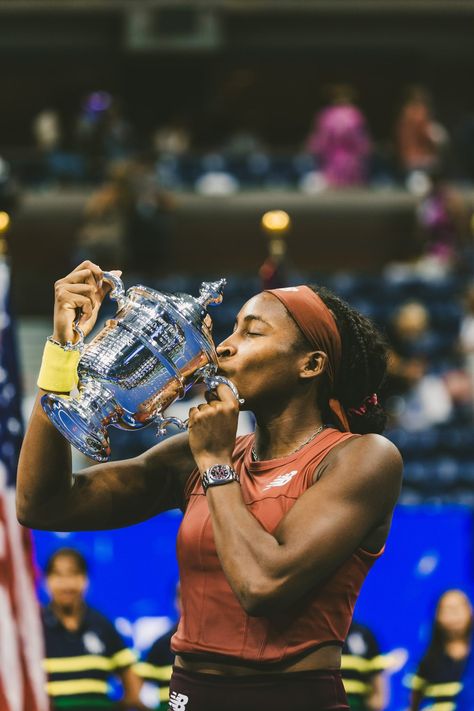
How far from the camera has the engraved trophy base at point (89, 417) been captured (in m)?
2.23

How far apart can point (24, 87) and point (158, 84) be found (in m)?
1.68

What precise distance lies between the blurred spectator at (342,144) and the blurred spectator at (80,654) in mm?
7202

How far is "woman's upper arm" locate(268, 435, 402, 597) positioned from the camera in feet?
6.96

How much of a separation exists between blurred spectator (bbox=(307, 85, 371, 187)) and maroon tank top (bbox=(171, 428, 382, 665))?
29.9 ft

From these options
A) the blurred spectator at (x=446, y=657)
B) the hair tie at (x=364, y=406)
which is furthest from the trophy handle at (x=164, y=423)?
the blurred spectator at (x=446, y=657)

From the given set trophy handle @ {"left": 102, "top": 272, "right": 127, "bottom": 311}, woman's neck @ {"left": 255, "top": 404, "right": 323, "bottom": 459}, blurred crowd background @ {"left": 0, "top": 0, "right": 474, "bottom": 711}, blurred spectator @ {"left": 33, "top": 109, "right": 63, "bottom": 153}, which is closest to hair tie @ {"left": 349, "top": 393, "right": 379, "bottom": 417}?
woman's neck @ {"left": 255, "top": 404, "right": 323, "bottom": 459}

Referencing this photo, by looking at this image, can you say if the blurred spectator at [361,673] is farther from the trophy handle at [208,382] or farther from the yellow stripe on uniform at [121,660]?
the trophy handle at [208,382]

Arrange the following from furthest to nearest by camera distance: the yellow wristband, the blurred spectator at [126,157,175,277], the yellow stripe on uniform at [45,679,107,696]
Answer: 1. the blurred spectator at [126,157,175,277]
2. the yellow stripe on uniform at [45,679,107,696]
3. the yellow wristband

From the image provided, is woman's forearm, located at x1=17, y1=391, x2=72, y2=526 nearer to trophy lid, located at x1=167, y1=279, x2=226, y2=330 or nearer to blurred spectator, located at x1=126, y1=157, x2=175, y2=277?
trophy lid, located at x1=167, y1=279, x2=226, y2=330

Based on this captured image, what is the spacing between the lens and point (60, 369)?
234 centimetres

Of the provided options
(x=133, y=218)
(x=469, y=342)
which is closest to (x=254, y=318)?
(x=469, y=342)

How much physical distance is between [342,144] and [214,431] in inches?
374

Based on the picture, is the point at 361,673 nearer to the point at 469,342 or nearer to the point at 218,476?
the point at 218,476

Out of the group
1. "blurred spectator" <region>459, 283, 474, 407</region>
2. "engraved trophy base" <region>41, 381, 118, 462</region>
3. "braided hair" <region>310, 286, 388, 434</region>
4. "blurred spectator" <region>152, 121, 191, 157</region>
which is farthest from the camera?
"blurred spectator" <region>152, 121, 191, 157</region>
